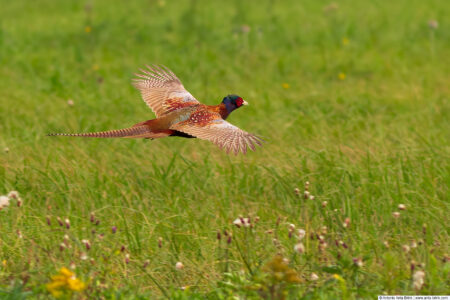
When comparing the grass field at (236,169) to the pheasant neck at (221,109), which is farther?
the pheasant neck at (221,109)

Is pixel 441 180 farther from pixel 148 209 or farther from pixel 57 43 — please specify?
pixel 57 43

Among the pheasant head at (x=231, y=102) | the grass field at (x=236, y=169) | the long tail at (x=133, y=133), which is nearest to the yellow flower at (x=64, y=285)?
the grass field at (x=236, y=169)

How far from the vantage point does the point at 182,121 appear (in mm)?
3842

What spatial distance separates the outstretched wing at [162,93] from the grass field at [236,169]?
1.88 feet

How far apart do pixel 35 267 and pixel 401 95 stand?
4.84m

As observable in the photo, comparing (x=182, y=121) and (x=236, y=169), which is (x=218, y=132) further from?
(x=236, y=169)

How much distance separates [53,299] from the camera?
3.26 m

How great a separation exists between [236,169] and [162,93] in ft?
3.23

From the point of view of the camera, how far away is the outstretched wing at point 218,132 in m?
3.48

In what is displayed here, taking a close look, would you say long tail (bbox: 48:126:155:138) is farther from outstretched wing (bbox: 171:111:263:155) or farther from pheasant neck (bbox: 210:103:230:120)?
pheasant neck (bbox: 210:103:230:120)

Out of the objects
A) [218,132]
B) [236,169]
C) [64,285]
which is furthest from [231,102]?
[64,285]

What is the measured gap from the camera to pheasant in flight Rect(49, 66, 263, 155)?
3523 millimetres

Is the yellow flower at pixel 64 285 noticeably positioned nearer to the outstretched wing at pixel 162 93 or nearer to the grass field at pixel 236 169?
the grass field at pixel 236 169

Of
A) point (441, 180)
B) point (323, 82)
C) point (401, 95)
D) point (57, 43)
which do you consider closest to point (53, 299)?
point (441, 180)
